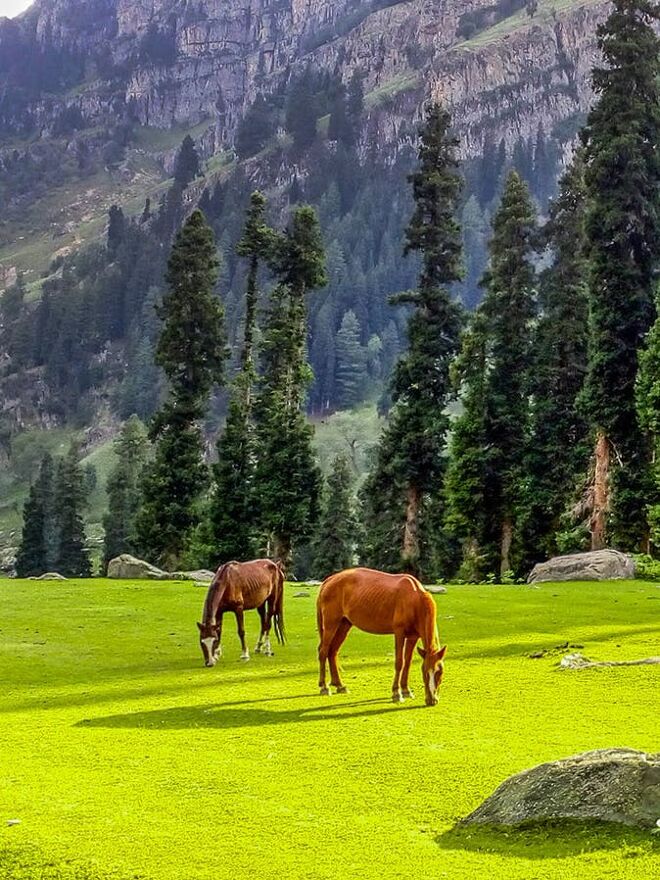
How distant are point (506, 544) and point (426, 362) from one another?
37.7ft

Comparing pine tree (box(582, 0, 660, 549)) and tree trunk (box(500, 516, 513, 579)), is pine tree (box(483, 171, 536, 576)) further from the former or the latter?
pine tree (box(582, 0, 660, 549))

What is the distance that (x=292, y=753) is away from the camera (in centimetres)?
1222

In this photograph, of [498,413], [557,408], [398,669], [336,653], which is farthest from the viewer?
[498,413]

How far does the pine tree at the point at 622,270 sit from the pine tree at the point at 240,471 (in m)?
21.2

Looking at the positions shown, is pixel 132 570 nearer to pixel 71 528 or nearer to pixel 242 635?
pixel 242 635

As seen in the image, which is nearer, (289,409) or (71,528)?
(289,409)

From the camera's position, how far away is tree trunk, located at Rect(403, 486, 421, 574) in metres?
51.2

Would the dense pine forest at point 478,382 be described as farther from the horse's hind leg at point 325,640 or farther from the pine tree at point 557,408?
the horse's hind leg at point 325,640

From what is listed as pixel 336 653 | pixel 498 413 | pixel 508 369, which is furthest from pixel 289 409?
pixel 336 653

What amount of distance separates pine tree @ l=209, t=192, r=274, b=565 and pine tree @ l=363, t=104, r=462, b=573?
8509 mm

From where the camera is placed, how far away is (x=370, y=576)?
15.9 meters

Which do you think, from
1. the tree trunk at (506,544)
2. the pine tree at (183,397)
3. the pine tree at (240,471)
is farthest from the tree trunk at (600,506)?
the pine tree at (183,397)

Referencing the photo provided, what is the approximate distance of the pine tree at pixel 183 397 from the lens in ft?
186

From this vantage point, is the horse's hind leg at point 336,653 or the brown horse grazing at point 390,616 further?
the horse's hind leg at point 336,653
